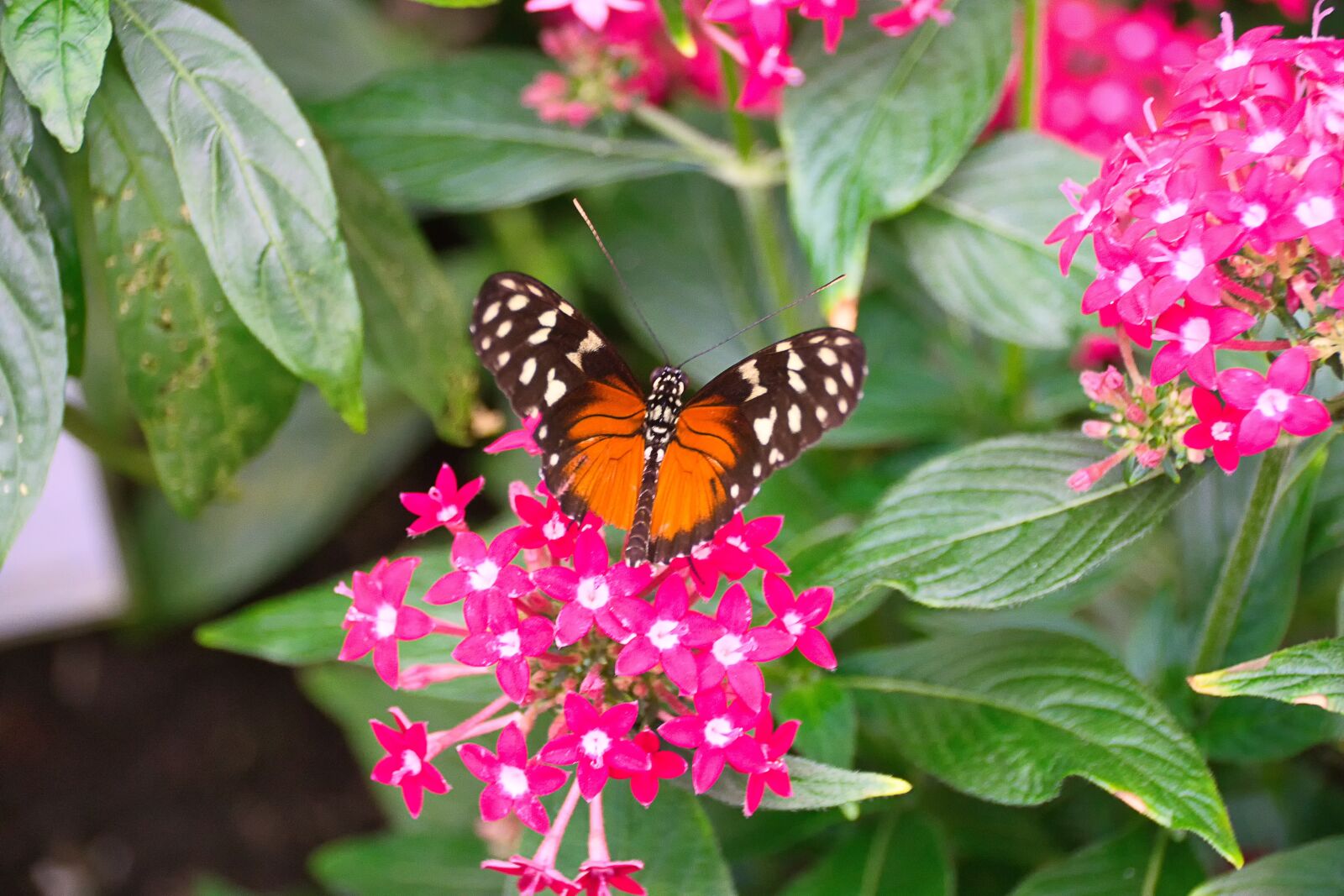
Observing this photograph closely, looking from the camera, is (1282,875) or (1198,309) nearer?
(1198,309)

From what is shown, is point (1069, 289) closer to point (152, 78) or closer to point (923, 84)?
point (923, 84)

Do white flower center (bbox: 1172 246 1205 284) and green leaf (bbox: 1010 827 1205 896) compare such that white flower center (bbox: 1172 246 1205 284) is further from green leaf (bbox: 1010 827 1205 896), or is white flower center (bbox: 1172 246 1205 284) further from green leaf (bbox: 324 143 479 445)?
green leaf (bbox: 324 143 479 445)

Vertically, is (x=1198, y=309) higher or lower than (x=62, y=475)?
higher

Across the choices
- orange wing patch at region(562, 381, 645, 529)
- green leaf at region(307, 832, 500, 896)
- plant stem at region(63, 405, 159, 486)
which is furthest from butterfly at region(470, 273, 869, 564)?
green leaf at region(307, 832, 500, 896)

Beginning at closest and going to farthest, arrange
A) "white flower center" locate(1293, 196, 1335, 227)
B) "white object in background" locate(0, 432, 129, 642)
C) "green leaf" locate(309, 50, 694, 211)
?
"white flower center" locate(1293, 196, 1335, 227) < "green leaf" locate(309, 50, 694, 211) < "white object in background" locate(0, 432, 129, 642)

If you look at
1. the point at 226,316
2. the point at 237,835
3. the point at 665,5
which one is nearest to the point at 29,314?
the point at 226,316

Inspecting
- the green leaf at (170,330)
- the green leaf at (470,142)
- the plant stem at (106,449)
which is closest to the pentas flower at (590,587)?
the green leaf at (170,330)
